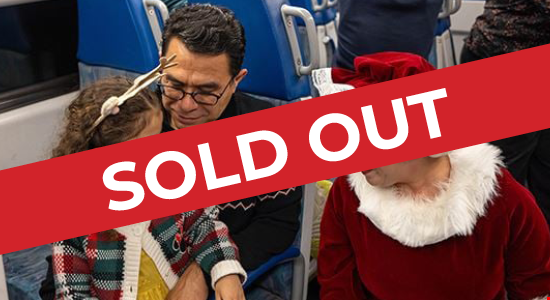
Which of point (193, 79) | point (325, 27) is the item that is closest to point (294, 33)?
point (193, 79)

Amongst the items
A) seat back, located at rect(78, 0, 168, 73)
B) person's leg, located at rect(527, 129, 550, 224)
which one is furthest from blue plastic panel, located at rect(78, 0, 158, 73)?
person's leg, located at rect(527, 129, 550, 224)

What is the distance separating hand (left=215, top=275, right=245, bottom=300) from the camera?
4.31 feet

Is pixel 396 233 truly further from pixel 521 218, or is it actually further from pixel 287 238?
pixel 287 238

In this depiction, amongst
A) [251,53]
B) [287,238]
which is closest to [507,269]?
[287,238]

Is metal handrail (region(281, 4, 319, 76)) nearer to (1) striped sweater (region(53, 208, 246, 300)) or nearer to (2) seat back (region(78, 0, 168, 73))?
(2) seat back (region(78, 0, 168, 73))

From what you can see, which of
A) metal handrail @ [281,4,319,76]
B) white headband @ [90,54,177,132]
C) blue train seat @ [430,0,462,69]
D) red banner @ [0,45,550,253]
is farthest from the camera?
blue train seat @ [430,0,462,69]

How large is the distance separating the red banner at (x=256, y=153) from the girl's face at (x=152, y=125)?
21 millimetres

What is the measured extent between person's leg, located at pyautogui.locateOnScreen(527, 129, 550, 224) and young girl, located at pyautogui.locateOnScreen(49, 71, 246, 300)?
4.76 feet

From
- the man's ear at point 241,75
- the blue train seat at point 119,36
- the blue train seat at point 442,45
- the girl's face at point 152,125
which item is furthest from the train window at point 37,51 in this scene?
the blue train seat at point 442,45

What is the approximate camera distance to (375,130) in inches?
54.9

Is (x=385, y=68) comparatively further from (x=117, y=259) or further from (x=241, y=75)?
(x=117, y=259)

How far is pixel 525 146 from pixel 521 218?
105 cm

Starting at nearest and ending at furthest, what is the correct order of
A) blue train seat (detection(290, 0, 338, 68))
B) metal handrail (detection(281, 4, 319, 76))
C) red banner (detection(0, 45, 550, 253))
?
red banner (detection(0, 45, 550, 253)), metal handrail (detection(281, 4, 319, 76)), blue train seat (detection(290, 0, 338, 68))

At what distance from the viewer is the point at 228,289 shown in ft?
4.33
